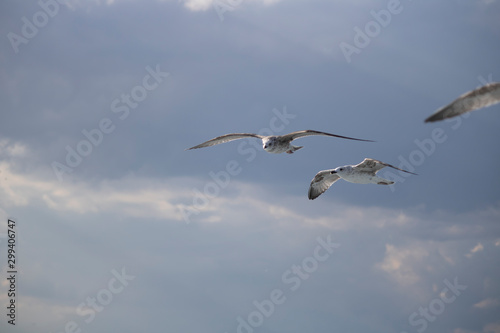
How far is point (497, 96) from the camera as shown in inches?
Answer: 873

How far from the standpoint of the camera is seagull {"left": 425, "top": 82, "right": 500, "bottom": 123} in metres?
22.0

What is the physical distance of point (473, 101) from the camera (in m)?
22.2


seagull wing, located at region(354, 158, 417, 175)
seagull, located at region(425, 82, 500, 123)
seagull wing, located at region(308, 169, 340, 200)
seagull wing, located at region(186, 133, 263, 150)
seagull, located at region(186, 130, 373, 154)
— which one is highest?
seagull wing, located at region(186, 133, 263, 150)

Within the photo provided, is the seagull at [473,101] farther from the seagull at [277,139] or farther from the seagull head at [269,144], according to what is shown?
the seagull head at [269,144]

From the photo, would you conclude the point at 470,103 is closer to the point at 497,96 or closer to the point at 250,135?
the point at 497,96

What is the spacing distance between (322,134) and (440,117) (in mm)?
9310

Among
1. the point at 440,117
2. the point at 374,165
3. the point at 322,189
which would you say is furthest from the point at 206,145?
the point at 440,117

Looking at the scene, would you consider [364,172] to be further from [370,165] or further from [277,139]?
[277,139]

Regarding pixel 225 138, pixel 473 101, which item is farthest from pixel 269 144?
pixel 473 101

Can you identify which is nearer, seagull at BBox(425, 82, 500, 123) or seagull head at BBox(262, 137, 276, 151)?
seagull at BBox(425, 82, 500, 123)

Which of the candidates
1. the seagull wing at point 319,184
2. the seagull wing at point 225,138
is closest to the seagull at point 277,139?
the seagull wing at point 225,138

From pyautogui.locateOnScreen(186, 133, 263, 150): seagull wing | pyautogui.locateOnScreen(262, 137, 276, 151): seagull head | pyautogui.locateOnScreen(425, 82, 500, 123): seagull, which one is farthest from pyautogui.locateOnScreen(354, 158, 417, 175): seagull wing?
pyautogui.locateOnScreen(425, 82, 500, 123): seagull

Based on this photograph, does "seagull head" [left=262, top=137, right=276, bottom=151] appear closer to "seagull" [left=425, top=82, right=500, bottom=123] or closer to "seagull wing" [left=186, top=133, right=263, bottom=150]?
"seagull wing" [left=186, top=133, right=263, bottom=150]

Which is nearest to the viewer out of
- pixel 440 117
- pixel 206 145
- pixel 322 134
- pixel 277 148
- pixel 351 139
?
pixel 440 117
